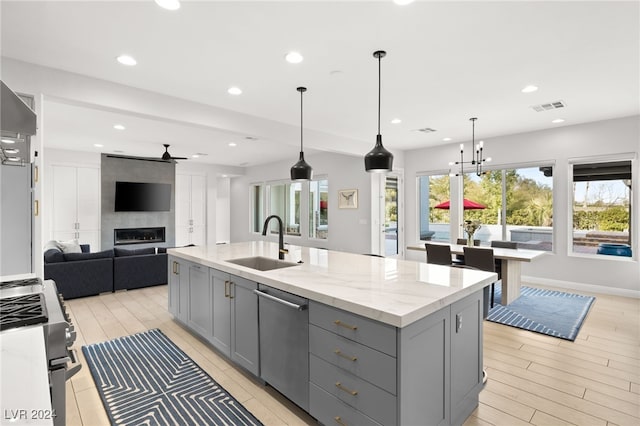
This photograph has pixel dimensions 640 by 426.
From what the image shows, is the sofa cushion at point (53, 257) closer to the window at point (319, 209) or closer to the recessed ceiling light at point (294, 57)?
the recessed ceiling light at point (294, 57)

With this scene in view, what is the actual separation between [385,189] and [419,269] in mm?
4962

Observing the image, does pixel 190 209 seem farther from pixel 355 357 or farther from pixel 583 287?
pixel 583 287

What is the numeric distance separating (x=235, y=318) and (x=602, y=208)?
19.6 ft

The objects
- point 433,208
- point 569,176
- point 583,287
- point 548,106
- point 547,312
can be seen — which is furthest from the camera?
point 433,208

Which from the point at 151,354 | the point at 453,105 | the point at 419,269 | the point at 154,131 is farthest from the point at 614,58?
the point at 154,131

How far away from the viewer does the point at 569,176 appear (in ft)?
17.8

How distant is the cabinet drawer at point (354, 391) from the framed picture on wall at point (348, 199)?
5.56 meters

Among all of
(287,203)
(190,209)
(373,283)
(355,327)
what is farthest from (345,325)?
(190,209)

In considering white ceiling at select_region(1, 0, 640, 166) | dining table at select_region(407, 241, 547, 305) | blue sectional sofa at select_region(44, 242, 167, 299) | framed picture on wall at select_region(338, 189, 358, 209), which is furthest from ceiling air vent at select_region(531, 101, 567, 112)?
blue sectional sofa at select_region(44, 242, 167, 299)

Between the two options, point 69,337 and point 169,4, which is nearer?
point 69,337

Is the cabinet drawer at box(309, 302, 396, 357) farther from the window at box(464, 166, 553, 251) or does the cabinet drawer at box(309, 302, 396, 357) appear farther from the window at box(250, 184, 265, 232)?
the window at box(250, 184, 265, 232)

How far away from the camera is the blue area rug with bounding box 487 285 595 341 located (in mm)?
3629

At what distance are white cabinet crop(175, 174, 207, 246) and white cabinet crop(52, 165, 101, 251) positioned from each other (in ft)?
6.49

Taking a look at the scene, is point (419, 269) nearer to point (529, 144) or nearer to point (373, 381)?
point (373, 381)
